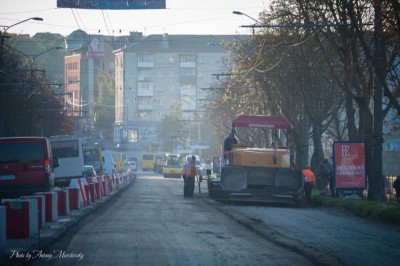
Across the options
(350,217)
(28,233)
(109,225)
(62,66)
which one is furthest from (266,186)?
(62,66)

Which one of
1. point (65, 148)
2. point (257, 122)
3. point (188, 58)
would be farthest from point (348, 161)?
point (188, 58)

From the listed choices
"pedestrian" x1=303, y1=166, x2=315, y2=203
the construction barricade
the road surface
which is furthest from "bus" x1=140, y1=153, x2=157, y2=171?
the road surface

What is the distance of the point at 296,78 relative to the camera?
4559 cm

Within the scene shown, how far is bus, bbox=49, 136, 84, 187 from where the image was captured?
163 ft

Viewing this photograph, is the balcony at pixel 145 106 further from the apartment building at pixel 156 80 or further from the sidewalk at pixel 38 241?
the sidewalk at pixel 38 241

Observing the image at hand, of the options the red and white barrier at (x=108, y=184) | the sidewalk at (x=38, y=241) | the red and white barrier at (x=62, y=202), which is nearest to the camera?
the sidewalk at (x=38, y=241)

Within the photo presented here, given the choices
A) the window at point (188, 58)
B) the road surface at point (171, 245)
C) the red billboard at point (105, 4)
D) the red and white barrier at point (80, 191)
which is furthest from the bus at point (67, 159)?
the window at point (188, 58)

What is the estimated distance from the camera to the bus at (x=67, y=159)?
4979 cm

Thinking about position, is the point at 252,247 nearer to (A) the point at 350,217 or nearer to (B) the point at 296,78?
(A) the point at 350,217

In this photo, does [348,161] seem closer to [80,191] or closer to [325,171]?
[325,171]

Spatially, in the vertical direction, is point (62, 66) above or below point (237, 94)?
above

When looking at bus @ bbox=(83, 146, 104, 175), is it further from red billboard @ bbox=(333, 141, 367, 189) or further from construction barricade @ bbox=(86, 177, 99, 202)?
red billboard @ bbox=(333, 141, 367, 189)

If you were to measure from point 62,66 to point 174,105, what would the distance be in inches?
A: 2168

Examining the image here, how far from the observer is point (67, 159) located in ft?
166
